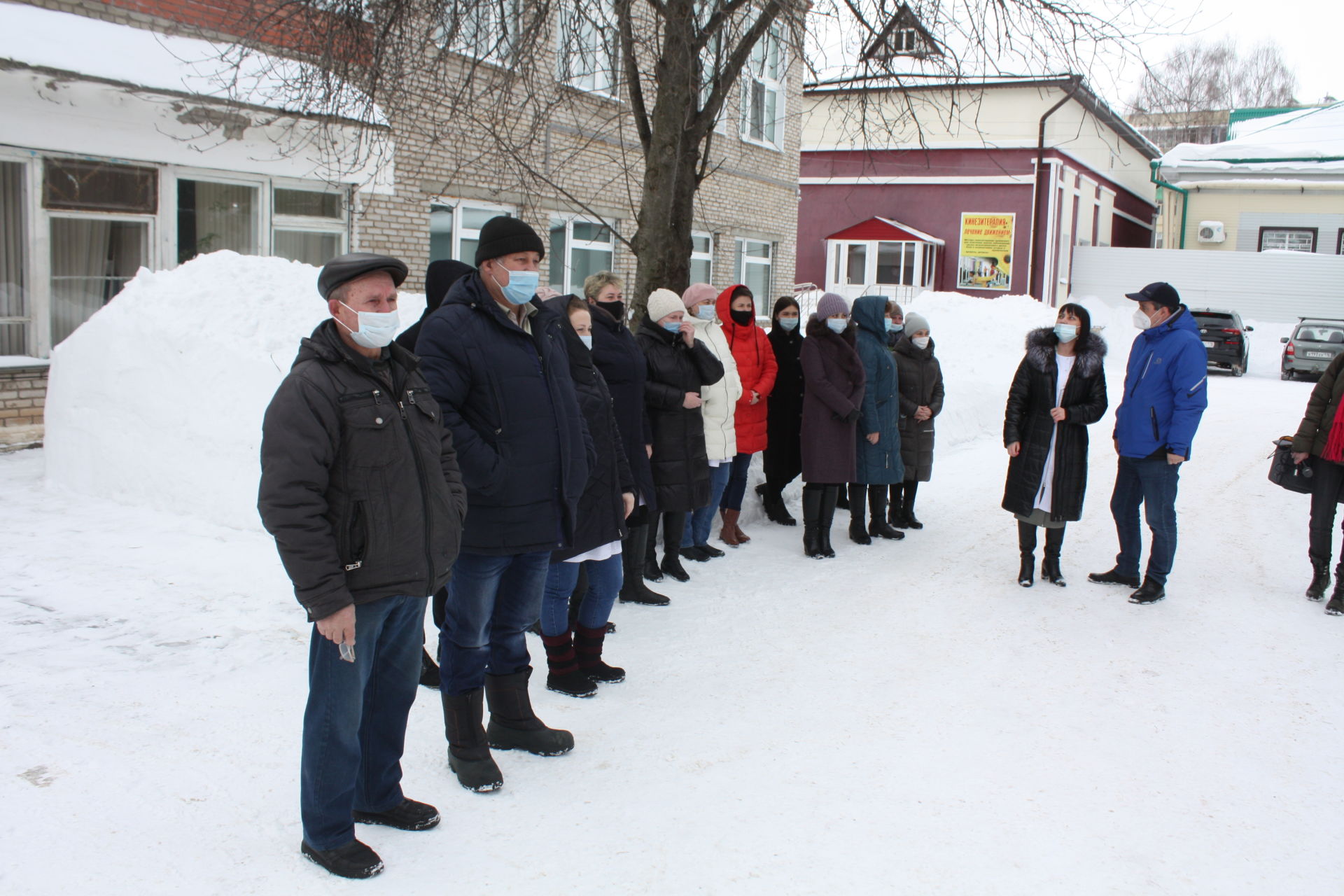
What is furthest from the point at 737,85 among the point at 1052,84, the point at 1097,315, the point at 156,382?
the point at 1097,315

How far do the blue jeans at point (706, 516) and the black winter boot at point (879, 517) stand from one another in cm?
120

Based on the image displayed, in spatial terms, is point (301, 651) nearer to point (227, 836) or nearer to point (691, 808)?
point (227, 836)

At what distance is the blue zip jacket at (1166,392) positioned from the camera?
612 centimetres

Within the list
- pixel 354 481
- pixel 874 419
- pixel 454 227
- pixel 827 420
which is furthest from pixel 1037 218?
pixel 354 481

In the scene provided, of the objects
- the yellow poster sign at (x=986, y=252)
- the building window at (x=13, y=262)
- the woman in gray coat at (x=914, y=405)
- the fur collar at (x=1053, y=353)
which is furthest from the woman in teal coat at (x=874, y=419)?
the yellow poster sign at (x=986, y=252)

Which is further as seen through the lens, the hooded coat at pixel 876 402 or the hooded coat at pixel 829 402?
the hooded coat at pixel 876 402

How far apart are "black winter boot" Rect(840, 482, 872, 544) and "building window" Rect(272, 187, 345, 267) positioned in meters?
6.43

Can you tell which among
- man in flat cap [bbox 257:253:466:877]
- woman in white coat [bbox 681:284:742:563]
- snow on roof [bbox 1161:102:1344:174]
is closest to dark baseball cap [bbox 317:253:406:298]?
man in flat cap [bbox 257:253:466:877]

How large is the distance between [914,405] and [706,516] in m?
1.96

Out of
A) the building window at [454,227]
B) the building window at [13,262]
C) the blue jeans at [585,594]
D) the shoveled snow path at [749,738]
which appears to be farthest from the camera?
the building window at [454,227]

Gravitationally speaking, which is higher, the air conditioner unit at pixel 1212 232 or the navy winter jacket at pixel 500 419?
the air conditioner unit at pixel 1212 232

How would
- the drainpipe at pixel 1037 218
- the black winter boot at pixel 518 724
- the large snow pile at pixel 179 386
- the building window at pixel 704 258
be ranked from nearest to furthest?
the black winter boot at pixel 518 724 → the large snow pile at pixel 179 386 → the building window at pixel 704 258 → the drainpipe at pixel 1037 218

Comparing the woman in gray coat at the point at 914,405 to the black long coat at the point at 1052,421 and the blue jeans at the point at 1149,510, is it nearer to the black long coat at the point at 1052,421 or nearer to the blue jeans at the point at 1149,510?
the black long coat at the point at 1052,421

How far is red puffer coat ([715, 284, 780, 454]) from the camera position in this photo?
7.17m
